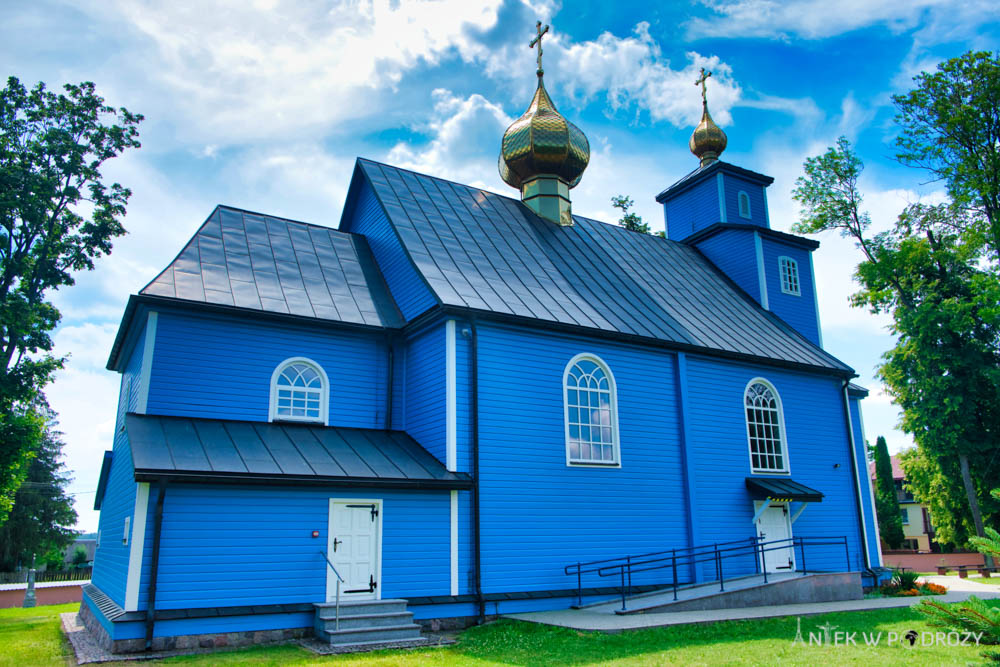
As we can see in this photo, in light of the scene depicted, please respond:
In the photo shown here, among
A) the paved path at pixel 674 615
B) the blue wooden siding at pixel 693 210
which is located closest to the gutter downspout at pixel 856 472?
the paved path at pixel 674 615

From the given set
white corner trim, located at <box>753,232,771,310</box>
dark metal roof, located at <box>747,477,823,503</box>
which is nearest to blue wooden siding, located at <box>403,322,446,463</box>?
dark metal roof, located at <box>747,477,823,503</box>

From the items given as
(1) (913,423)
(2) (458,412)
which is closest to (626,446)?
(2) (458,412)

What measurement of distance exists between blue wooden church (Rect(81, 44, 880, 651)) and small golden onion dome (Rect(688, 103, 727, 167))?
6.91 m

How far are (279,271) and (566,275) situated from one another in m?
5.92

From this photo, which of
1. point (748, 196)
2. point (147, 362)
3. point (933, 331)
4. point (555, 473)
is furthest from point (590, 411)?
point (933, 331)

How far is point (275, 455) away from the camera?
Answer: 10852mm

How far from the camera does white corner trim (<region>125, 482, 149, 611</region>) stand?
9148 millimetres

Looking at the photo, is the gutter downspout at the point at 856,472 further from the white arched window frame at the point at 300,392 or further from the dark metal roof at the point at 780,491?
the white arched window frame at the point at 300,392

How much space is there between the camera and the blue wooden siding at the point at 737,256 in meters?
20.1

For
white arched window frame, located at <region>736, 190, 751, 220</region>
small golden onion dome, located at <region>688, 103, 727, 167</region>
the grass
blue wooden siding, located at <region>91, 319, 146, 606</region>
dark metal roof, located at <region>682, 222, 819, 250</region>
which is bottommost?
the grass

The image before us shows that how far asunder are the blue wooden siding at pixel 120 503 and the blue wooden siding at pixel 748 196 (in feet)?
52.9

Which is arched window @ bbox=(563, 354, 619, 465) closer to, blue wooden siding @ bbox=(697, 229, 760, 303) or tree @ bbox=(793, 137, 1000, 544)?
blue wooden siding @ bbox=(697, 229, 760, 303)

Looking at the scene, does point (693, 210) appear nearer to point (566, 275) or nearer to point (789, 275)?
point (789, 275)

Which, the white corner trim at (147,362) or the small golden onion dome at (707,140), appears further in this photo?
the small golden onion dome at (707,140)
